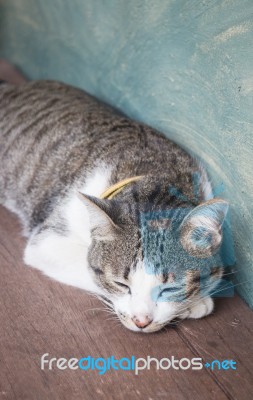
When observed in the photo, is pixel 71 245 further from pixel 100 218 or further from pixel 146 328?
pixel 146 328

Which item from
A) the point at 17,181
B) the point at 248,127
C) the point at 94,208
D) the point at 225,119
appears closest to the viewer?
the point at 94,208

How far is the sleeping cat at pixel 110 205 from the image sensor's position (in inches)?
62.1

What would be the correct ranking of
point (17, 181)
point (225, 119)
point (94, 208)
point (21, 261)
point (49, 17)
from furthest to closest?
point (49, 17), point (17, 181), point (21, 261), point (225, 119), point (94, 208)

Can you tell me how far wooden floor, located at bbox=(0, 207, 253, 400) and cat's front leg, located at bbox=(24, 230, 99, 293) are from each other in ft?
0.14

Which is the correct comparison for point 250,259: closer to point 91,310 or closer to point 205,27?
point 91,310

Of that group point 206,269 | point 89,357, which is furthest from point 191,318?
point 89,357

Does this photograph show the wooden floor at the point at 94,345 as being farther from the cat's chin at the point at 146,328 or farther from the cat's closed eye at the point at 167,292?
the cat's closed eye at the point at 167,292

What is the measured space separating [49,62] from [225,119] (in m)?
1.59

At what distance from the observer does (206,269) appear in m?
1.65

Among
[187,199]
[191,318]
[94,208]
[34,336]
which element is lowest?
[34,336]

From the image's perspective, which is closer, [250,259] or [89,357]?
[89,357]

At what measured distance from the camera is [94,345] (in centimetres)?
170

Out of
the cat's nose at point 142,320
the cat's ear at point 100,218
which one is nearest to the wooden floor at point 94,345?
the cat's nose at point 142,320

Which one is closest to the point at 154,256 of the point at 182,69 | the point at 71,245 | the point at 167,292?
the point at 167,292
